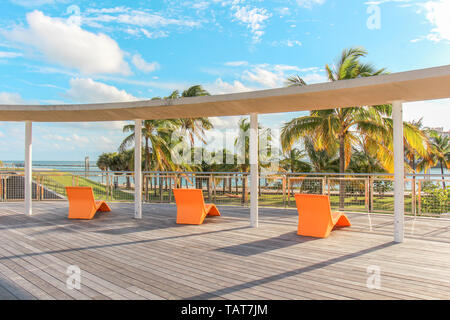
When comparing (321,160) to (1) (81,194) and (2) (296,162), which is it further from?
(1) (81,194)

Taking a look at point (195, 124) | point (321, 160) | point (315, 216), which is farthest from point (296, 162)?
point (315, 216)

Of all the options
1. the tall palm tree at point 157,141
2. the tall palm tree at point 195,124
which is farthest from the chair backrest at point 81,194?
the tall palm tree at point 195,124

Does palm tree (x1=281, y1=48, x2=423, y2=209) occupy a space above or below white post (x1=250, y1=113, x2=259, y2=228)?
above

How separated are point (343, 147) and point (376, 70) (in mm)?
4187

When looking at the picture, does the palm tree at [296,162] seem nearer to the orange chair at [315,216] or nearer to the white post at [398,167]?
the orange chair at [315,216]

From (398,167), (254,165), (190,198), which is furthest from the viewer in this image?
(190,198)

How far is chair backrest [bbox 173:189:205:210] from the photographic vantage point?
7746 mm

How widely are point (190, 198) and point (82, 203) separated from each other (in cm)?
329

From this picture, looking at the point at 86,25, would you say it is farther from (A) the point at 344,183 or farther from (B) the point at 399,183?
(B) the point at 399,183

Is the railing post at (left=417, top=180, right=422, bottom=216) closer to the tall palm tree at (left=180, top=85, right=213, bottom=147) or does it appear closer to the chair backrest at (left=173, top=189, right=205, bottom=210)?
the chair backrest at (left=173, top=189, right=205, bottom=210)

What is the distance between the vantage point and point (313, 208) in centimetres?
640

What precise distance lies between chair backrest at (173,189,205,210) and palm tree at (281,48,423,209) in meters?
8.46

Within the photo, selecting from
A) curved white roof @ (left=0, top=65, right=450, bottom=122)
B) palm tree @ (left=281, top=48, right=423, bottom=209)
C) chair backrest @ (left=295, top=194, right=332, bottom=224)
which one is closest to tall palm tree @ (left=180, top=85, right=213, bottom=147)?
palm tree @ (left=281, top=48, right=423, bottom=209)
